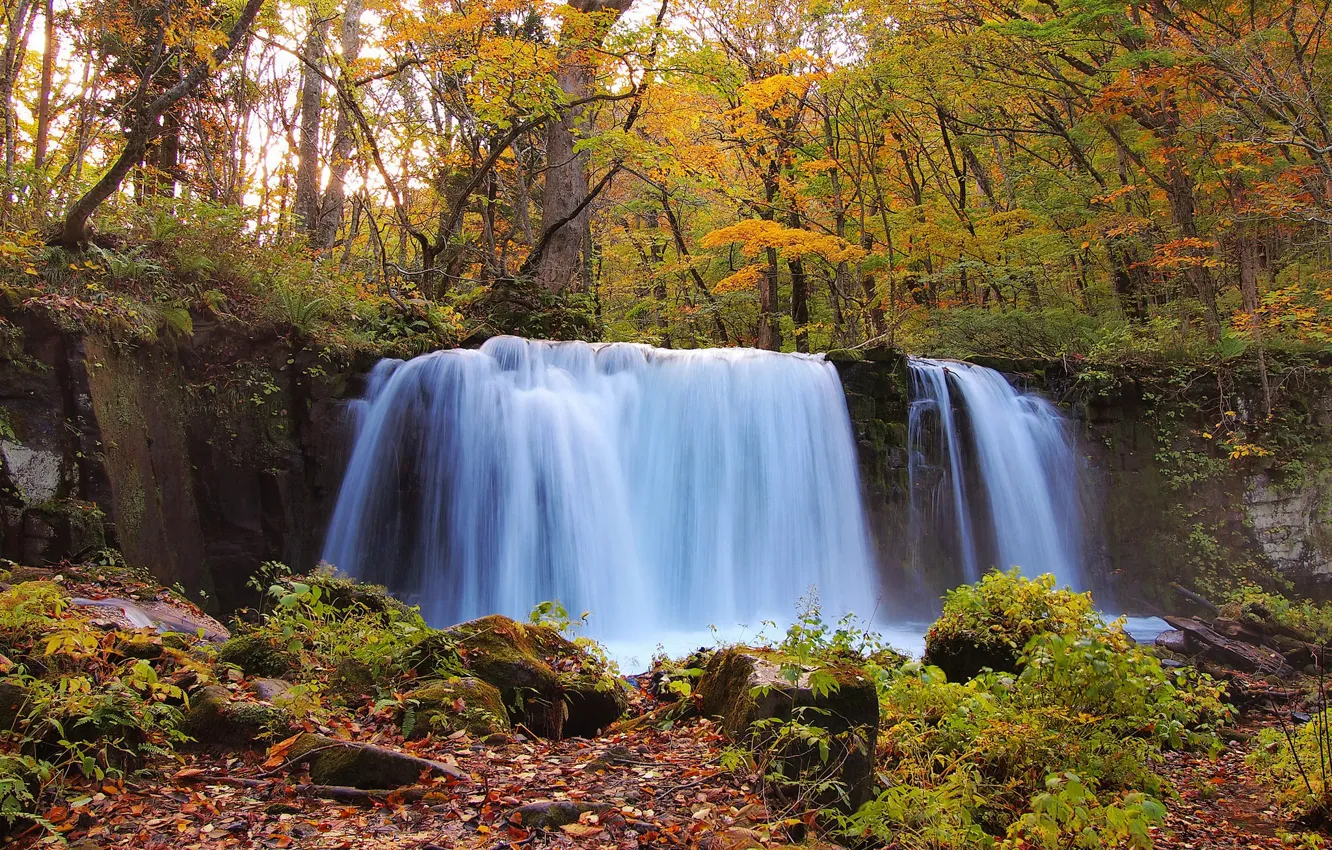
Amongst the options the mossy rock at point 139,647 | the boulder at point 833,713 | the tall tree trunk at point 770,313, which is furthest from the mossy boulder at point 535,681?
the tall tree trunk at point 770,313

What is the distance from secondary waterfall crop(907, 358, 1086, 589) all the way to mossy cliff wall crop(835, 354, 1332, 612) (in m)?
0.99

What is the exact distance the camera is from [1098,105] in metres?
12.9

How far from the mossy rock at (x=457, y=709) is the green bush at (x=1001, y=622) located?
341cm

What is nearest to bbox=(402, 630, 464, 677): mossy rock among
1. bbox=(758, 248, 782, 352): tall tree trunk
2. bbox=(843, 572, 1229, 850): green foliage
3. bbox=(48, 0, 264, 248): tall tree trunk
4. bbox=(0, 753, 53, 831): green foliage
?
bbox=(0, 753, 53, 831): green foliage

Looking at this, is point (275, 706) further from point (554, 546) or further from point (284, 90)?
point (284, 90)

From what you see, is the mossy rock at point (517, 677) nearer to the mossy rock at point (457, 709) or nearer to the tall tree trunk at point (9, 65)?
the mossy rock at point (457, 709)

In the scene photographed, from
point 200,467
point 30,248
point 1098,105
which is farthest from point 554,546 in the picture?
point 1098,105

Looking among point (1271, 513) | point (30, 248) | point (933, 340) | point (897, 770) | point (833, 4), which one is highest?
point (833, 4)

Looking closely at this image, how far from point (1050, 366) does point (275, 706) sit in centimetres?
1340

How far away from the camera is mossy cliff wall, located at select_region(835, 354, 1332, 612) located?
42.1 feet

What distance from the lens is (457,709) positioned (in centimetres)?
376

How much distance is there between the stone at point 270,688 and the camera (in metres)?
3.65

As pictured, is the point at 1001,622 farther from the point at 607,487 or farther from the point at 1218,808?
the point at 607,487

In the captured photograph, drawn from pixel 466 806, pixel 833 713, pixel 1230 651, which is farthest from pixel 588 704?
pixel 1230 651
